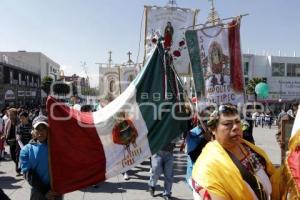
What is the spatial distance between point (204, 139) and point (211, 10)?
15.3 feet

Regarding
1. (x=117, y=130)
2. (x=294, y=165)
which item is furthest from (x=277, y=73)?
(x=294, y=165)

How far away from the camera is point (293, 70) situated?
197ft

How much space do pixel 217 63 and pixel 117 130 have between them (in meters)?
2.36

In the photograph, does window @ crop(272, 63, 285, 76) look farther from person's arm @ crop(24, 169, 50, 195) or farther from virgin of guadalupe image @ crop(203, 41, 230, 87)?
person's arm @ crop(24, 169, 50, 195)

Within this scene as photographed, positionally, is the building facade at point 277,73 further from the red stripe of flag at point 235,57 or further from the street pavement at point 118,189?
the red stripe of flag at point 235,57

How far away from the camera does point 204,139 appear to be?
15.8ft

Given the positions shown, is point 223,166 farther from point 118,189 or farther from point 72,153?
point 118,189

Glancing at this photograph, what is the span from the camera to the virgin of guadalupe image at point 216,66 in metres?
5.95

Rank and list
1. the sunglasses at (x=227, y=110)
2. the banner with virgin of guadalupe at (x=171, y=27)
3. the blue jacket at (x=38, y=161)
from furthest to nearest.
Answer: the banner with virgin of guadalupe at (x=171, y=27), the blue jacket at (x=38, y=161), the sunglasses at (x=227, y=110)

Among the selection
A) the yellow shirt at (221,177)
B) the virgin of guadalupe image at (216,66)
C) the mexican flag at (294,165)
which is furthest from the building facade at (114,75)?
the yellow shirt at (221,177)

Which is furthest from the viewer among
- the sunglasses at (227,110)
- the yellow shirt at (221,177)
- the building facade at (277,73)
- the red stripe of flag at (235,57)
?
the building facade at (277,73)

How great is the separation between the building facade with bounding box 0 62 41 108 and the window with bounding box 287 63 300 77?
37341 mm

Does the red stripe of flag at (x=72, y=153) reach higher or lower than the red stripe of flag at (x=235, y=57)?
lower

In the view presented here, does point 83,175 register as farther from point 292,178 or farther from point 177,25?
point 177,25
